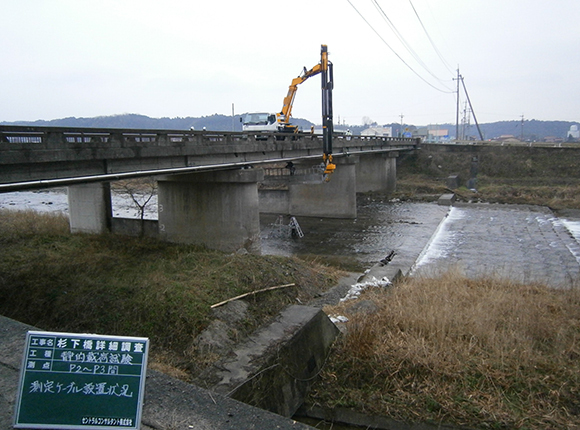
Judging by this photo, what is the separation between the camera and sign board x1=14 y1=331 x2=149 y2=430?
10.7 feet

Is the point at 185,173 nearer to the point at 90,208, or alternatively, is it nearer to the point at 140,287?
the point at 140,287

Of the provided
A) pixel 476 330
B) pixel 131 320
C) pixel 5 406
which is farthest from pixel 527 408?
pixel 131 320

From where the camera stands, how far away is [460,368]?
6.52 metres

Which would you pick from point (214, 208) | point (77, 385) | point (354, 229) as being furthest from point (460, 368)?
point (354, 229)

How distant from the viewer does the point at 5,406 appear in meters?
3.91

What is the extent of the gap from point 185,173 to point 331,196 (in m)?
19.5

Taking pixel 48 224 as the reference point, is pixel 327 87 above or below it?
above

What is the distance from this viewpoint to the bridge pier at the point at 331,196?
34594mm

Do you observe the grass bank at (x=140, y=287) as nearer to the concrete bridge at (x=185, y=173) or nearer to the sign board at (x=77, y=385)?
the concrete bridge at (x=185, y=173)

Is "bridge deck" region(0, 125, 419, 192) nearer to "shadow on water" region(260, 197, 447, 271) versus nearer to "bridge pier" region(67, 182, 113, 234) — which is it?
"shadow on water" region(260, 197, 447, 271)

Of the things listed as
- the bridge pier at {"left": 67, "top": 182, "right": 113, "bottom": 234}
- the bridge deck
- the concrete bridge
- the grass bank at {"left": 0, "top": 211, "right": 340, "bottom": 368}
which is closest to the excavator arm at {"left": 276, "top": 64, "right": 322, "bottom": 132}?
the concrete bridge

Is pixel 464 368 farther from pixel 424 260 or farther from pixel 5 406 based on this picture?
pixel 424 260

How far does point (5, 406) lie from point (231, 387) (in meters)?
2.71

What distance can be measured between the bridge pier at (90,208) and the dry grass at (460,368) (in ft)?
56.8
